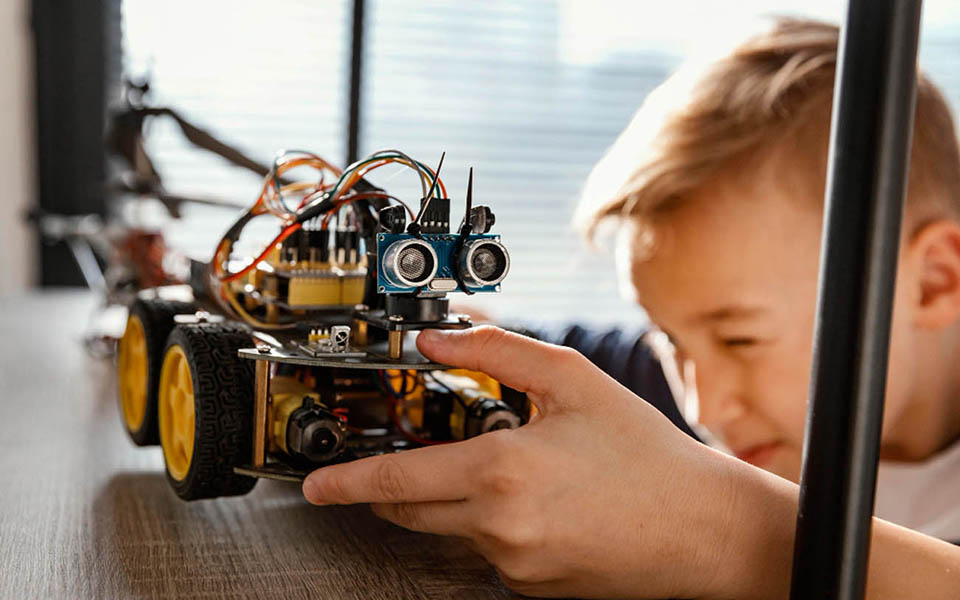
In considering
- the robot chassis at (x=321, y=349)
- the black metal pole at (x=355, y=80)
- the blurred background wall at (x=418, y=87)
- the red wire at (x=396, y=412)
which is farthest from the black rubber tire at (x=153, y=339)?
the blurred background wall at (x=418, y=87)

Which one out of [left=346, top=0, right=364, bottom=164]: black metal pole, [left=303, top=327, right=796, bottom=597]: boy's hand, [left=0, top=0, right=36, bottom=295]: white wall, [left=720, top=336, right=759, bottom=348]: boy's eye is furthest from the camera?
[left=0, top=0, right=36, bottom=295]: white wall

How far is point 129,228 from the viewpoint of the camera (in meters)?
0.97

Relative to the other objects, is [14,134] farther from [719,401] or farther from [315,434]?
[315,434]

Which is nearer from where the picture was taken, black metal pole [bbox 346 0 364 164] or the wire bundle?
the wire bundle

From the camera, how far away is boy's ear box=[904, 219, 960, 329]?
0.85 m

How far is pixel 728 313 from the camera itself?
87 cm

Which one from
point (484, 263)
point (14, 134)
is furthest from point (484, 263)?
point (14, 134)

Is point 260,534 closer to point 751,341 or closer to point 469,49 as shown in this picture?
point 751,341

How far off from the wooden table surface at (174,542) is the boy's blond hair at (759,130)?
22.9 inches

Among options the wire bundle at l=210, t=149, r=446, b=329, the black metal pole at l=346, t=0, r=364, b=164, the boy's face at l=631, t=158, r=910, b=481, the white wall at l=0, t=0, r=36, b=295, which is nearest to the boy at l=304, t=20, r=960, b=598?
the boy's face at l=631, t=158, r=910, b=481

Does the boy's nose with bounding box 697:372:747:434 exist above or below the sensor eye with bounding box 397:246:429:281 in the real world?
below

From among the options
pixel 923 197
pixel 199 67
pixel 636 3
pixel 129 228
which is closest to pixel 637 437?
pixel 923 197

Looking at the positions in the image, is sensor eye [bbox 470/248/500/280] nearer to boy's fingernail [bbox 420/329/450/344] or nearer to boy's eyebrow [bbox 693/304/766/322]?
boy's fingernail [bbox 420/329/450/344]

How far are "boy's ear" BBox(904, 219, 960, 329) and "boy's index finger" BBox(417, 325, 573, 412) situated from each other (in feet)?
2.14
